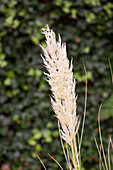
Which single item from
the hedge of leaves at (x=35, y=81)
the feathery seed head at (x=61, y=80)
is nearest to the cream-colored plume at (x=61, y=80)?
the feathery seed head at (x=61, y=80)

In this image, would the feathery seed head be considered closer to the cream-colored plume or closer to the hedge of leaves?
the cream-colored plume

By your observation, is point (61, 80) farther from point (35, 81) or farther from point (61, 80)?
point (35, 81)

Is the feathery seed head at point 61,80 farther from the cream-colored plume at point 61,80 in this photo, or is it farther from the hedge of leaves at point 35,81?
the hedge of leaves at point 35,81

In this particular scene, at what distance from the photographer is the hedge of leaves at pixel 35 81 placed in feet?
7.25

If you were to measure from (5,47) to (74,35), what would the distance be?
0.68 metres

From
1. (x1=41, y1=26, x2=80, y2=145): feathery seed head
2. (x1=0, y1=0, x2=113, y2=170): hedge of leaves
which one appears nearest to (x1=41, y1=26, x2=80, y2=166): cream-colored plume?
(x1=41, y1=26, x2=80, y2=145): feathery seed head

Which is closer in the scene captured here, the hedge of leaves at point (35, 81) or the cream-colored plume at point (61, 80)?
the cream-colored plume at point (61, 80)

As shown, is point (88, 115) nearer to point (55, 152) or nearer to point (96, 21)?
point (55, 152)

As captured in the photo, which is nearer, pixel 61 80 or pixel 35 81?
pixel 61 80

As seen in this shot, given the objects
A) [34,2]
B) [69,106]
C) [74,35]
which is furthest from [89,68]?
[69,106]

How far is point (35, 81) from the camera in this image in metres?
2.25

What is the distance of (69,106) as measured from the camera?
0.77 meters

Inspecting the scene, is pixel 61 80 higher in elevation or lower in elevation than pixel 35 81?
lower

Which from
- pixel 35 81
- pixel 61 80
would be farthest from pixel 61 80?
pixel 35 81
